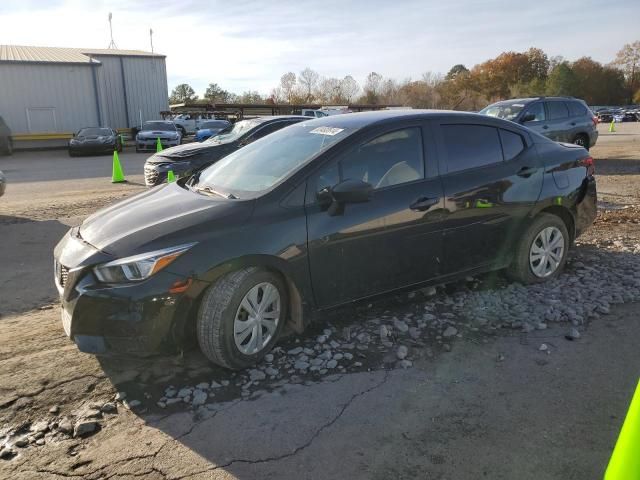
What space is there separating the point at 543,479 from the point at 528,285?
271cm

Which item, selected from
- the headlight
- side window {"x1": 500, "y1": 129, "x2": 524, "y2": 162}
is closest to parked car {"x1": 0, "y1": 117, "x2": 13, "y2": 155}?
the headlight

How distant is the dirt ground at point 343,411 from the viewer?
266 centimetres

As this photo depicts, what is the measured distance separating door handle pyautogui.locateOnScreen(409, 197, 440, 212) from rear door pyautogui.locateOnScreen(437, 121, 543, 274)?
141mm

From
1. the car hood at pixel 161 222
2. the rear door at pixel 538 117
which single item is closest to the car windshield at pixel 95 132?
the rear door at pixel 538 117

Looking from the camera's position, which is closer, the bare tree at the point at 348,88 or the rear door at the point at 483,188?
the rear door at the point at 483,188

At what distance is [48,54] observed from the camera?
31391 millimetres

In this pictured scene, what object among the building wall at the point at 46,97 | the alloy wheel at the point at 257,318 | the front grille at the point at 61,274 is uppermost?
the building wall at the point at 46,97

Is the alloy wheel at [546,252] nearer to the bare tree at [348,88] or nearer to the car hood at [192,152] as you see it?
the car hood at [192,152]

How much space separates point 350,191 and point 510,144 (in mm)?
2060

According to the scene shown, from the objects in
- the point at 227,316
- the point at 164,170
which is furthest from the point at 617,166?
the point at 227,316

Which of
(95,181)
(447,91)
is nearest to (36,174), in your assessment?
(95,181)

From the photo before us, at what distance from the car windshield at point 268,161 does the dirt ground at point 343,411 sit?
113 centimetres

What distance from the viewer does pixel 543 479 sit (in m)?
2.52

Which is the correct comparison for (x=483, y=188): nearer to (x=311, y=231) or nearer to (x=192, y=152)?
(x=311, y=231)
